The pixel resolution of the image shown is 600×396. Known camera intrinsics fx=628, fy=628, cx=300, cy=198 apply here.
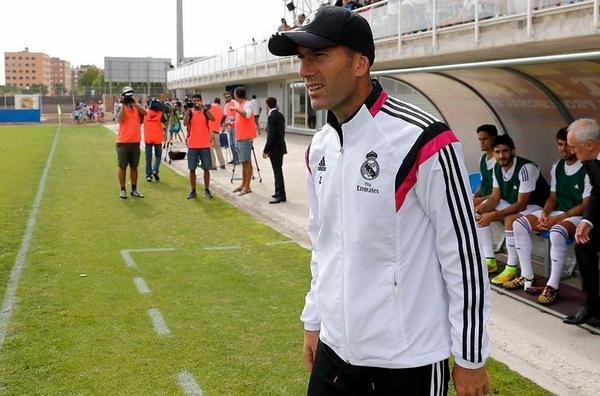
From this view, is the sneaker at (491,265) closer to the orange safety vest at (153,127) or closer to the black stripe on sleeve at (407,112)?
the black stripe on sleeve at (407,112)

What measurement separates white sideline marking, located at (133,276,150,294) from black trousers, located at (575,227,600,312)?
13.2 ft

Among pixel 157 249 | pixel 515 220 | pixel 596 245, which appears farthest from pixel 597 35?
pixel 157 249

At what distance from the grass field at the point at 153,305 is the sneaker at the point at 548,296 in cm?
160

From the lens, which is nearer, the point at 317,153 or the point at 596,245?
the point at 317,153

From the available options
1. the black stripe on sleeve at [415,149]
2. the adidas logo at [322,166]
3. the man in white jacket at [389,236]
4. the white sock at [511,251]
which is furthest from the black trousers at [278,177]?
the black stripe on sleeve at [415,149]

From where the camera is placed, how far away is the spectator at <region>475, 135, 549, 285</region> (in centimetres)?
657

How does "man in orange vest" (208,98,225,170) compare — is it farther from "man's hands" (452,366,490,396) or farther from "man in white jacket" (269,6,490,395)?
"man's hands" (452,366,490,396)

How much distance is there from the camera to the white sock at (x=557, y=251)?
5777mm

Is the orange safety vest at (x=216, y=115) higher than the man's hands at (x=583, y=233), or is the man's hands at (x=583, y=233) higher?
the orange safety vest at (x=216, y=115)

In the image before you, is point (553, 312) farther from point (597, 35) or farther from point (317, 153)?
point (597, 35)

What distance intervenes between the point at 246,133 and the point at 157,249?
16.6 feet

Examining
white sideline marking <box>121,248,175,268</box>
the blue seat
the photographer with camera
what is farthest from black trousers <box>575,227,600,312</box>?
the photographer with camera

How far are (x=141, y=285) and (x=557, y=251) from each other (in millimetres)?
4068

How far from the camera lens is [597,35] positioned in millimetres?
10977
